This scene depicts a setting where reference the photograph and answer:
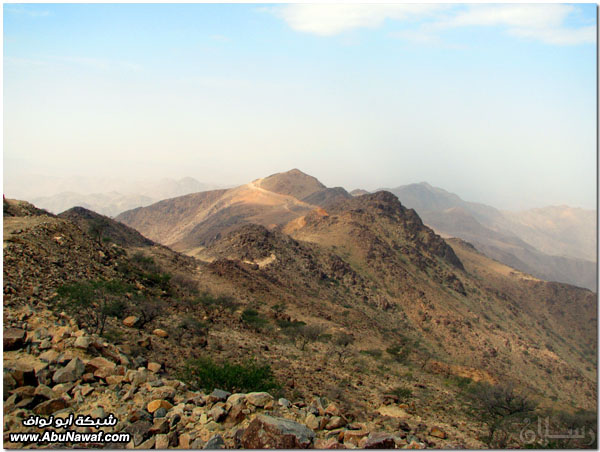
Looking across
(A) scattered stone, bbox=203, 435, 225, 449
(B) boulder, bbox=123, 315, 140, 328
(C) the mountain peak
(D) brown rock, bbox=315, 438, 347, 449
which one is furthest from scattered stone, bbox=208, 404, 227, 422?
(C) the mountain peak

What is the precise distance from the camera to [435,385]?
1805 cm

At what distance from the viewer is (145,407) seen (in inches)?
307

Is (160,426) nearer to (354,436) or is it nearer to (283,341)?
(354,436)

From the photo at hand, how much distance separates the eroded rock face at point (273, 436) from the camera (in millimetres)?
6812

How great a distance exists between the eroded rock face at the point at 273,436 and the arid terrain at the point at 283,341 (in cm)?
2

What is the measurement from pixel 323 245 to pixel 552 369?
1042 inches

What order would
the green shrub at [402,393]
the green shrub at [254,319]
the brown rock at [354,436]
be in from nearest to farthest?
the brown rock at [354,436], the green shrub at [402,393], the green shrub at [254,319]

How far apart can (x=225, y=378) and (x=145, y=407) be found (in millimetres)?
3274

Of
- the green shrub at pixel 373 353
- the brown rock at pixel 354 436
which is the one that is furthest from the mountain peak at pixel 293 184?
the brown rock at pixel 354 436

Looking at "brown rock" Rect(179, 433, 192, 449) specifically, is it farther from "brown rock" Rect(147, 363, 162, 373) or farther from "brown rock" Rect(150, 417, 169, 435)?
"brown rock" Rect(147, 363, 162, 373)

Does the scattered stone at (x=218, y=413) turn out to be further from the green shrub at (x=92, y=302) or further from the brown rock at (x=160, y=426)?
the green shrub at (x=92, y=302)

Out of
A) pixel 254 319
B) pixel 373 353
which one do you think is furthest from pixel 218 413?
pixel 373 353

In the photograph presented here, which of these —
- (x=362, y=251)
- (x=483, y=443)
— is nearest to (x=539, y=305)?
(x=362, y=251)

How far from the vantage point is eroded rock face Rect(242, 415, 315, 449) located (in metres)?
6.81
